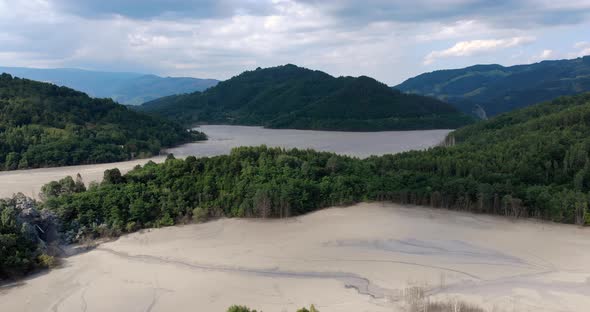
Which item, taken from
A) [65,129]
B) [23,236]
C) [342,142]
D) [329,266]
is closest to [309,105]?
[342,142]

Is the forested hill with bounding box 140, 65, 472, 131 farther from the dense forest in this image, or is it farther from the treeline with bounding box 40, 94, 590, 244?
the dense forest

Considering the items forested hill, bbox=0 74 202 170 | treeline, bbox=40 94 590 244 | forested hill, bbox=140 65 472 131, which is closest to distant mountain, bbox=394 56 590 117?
forested hill, bbox=140 65 472 131

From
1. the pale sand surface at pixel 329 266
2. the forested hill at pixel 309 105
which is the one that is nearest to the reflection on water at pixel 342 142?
the forested hill at pixel 309 105

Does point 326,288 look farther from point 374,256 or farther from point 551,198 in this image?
point 551,198

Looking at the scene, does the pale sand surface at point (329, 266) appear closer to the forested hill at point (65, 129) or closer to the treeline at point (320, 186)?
the treeline at point (320, 186)

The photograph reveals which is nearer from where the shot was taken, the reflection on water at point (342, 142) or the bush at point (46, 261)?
the bush at point (46, 261)

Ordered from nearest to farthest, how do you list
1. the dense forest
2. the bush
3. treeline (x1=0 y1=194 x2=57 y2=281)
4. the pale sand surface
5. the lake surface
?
1. the pale sand surface
2. treeline (x1=0 y1=194 x2=57 y2=281)
3. the bush
4. the dense forest
5. the lake surface
